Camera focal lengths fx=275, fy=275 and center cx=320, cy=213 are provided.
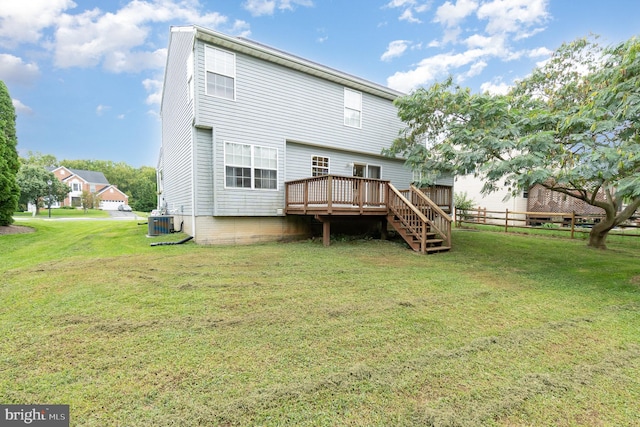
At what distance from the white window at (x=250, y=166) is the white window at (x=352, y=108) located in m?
3.45

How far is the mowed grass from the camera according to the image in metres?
1.84

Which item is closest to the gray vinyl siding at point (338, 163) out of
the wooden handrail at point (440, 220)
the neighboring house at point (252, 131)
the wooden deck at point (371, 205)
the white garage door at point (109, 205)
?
the neighboring house at point (252, 131)

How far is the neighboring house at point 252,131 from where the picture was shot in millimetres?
8242

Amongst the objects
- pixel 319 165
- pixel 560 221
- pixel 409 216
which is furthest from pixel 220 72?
pixel 560 221

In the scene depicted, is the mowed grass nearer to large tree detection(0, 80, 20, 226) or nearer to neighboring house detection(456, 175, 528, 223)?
large tree detection(0, 80, 20, 226)

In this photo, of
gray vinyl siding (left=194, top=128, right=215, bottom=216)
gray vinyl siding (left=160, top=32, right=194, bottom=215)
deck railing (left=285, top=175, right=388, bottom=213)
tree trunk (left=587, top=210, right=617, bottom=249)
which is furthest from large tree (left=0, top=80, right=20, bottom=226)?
tree trunk (left=587, top=210, right=617, bottom=249)

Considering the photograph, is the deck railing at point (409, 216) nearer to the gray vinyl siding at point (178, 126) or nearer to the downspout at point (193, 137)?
the downspout at point (193, 137)

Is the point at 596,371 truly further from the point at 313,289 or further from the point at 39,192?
the point at 39,192

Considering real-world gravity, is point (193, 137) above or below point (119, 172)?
below

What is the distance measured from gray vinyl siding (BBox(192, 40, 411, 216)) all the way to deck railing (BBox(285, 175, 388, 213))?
962 mm

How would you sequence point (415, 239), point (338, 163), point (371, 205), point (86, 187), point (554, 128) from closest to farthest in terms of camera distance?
point (554, 128)
point (415, 239)
point (371, 205)
point (338, 163)
point (86, 187)

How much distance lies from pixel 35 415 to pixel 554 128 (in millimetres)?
8838

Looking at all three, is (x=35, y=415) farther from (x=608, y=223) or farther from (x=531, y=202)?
(x=531, y=202)

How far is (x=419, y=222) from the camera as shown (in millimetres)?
8125
